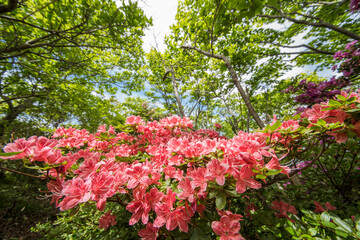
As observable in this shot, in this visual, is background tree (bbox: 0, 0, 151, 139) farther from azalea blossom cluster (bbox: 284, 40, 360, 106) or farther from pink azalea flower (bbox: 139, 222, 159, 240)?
azalea blossom cluster (bbox: 284, 40, 360, 106)

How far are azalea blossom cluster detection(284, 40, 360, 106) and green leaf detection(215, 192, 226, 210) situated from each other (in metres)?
4.70

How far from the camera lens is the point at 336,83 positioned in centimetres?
397

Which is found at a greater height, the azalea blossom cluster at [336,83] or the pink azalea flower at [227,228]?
the azalea blossom cluster at [336,83]

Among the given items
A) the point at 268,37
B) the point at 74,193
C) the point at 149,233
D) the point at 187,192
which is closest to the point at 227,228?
the point at 187,192

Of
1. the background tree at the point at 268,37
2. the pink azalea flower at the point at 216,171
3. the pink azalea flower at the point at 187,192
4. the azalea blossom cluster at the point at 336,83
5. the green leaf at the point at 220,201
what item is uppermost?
the background tree at the point at 268,37

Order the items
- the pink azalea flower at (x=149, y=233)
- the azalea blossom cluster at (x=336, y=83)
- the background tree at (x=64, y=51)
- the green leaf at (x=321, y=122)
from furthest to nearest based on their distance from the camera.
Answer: the azalea blossom cluster at (x=336, y=83)
the background tree at (x=64, y=51)
the pink azalea flower at (x=149, y=233)
the green leaf at (x=321, y=122)

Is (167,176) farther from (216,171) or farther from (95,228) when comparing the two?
(95,228)

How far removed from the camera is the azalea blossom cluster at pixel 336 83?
3.38 metres

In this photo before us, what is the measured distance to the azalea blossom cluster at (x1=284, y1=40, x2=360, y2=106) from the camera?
338 centimetres

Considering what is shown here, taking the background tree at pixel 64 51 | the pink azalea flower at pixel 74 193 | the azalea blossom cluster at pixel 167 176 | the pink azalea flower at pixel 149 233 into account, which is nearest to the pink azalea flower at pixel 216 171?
the azalea blossom cluster at pixel 167 176

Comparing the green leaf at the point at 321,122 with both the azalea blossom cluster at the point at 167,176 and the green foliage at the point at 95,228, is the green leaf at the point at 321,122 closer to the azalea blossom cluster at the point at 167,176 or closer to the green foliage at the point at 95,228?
the azalea blossom cluster at the point at 167,176

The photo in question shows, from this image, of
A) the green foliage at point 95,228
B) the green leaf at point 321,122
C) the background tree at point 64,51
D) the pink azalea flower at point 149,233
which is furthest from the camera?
the background tree at point 64,51

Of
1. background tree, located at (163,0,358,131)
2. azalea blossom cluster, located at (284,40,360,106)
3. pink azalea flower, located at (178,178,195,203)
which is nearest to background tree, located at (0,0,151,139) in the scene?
background tree, located at (163,0,358,131)

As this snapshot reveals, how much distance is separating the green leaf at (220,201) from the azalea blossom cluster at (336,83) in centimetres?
470
